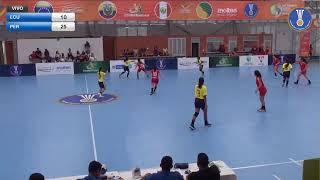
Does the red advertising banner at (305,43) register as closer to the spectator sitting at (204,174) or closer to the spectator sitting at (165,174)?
the spectator sitting at (204,174)

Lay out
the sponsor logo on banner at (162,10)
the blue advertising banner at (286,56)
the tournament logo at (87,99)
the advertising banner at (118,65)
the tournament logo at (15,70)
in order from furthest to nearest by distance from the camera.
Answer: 1. the blue advertising banner at (286,56)
2. the sponsor logo on banner at (162,10)
3. the advertising banner at (118,65)
4. the tournament logo at (15,70)
5. the tournament logo at (87,99)

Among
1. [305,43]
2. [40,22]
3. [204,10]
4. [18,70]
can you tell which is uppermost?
[204,10]

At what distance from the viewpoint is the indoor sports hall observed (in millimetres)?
9211

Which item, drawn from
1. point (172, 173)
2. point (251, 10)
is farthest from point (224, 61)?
point (172, 173)

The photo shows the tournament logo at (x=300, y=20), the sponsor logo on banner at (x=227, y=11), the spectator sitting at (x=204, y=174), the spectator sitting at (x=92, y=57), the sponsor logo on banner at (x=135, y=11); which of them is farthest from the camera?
the sponsor logo on banner at (x=227, y=11)

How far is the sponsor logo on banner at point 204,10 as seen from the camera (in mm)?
33562

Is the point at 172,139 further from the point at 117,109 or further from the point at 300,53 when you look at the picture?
the point at 300,53

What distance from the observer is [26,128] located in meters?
13.0

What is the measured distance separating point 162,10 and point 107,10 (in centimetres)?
473

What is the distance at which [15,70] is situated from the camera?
2988cm

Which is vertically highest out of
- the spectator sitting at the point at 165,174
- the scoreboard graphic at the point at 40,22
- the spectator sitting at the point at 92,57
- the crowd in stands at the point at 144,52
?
the scoreboard graphic at the point at 40,22

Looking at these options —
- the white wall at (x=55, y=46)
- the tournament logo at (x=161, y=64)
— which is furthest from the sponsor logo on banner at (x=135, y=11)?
the white wall at (x=55, y=46)

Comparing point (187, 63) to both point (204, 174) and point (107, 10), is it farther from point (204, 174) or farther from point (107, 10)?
point (204, 174)

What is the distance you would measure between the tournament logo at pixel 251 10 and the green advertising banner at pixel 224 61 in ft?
13.5
